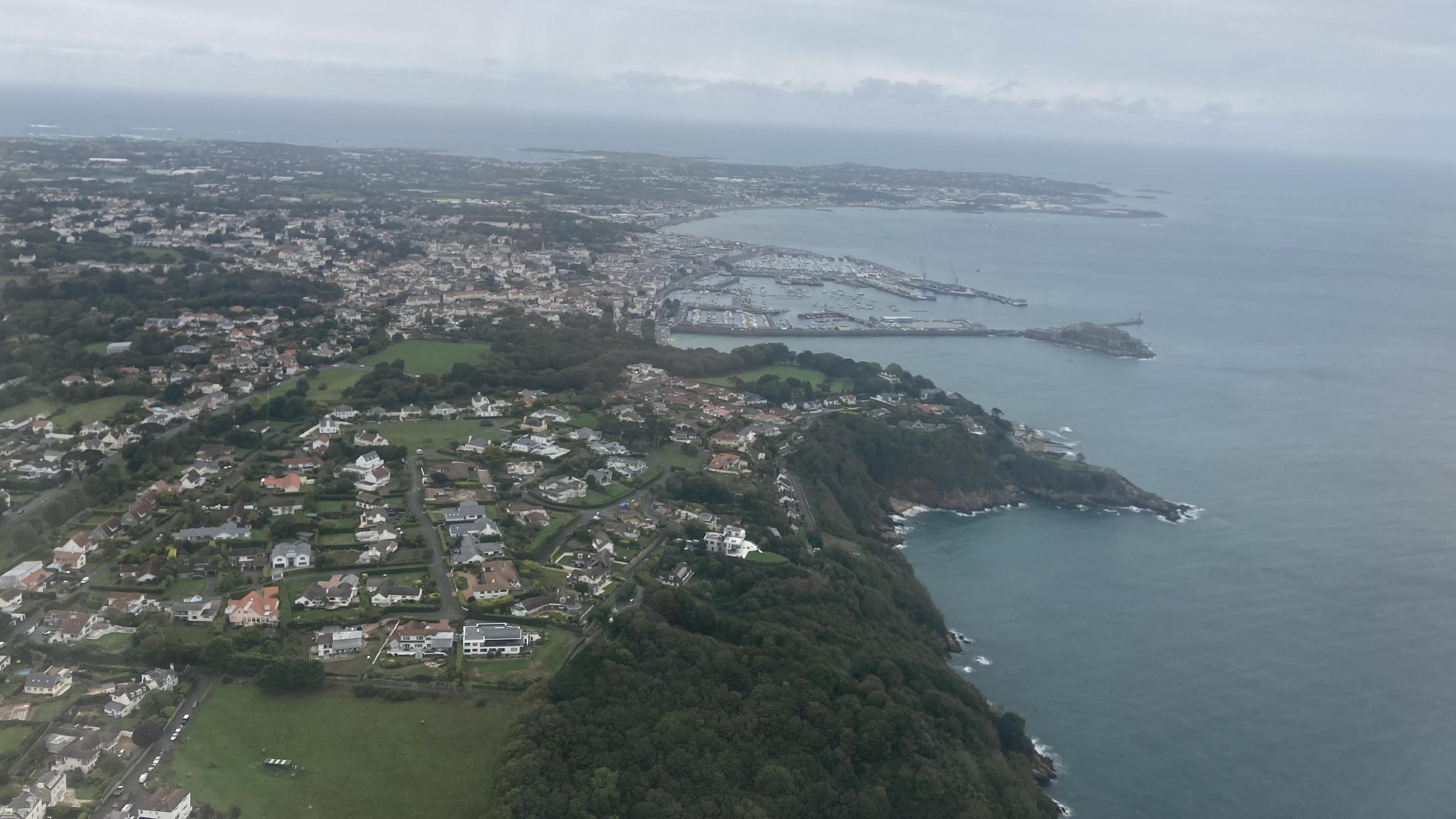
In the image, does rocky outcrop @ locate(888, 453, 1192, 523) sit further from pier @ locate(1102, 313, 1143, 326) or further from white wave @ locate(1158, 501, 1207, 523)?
pier @ locate(1102, 313, 1143, 326)

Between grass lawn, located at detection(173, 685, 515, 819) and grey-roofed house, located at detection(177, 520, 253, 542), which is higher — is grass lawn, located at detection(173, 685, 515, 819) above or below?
below

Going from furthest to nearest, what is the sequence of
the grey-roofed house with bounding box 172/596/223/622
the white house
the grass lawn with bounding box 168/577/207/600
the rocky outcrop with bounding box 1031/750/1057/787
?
the rocky outcrop with bounding box 1031/750/1057/787 → the grass lawn with bounding box 168/577/207/600 → the grey-roofed house with bounding box 172/596/223/622 → the white house

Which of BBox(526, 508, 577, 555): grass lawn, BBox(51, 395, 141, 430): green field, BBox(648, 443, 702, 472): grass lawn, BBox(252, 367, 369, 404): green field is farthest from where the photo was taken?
BBox(252, 367, 369, 404): green field

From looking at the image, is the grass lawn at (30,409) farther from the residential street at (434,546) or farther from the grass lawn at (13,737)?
the grass lawn at (13,737)

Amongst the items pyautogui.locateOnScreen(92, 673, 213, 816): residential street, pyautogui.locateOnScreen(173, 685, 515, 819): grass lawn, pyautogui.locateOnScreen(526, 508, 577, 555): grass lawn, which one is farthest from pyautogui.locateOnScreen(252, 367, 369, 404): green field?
pyautogui.locateOnScreen(173, 685, 515, 819): grass lawn

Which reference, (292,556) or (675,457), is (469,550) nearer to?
(292,556)

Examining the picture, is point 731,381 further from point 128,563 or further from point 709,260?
point 709,260

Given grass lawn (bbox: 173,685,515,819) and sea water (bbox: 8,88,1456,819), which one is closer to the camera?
grass lawn (bbox: 173,685,515,819)
